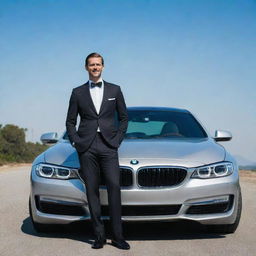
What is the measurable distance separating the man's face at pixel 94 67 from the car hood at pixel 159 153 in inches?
35.6

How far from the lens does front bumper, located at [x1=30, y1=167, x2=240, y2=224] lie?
559 cm

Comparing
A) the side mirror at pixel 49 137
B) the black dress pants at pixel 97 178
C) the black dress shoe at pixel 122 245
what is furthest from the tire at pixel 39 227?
the side mirror at pixel 49 137

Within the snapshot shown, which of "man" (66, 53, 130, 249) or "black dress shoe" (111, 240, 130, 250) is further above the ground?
"man" (66, 53, 130, 249)

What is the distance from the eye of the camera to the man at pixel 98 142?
5426 mm

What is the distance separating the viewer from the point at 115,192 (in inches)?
213

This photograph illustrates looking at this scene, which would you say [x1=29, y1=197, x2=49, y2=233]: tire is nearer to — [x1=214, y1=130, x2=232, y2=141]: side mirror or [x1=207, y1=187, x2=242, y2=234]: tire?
[x1=207, y1=187, x2=242, y2=234]: tire

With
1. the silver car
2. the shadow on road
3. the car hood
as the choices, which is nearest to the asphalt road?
the shadow on road

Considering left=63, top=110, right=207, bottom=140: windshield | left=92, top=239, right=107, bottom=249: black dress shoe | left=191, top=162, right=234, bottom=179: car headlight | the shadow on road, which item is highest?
left=63, top=110, right=207, bottom=140: windshield

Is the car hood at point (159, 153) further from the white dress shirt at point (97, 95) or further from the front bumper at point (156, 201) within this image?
the white dress shirt at point (97, 95)

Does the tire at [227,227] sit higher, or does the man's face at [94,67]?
the man's face at [94,67]

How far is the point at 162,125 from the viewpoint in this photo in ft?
24.2

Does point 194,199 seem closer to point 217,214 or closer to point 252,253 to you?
point 217,214

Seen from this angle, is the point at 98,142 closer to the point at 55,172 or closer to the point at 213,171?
the point at 55,172

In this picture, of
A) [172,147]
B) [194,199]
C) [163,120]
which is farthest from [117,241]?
[163,120]
